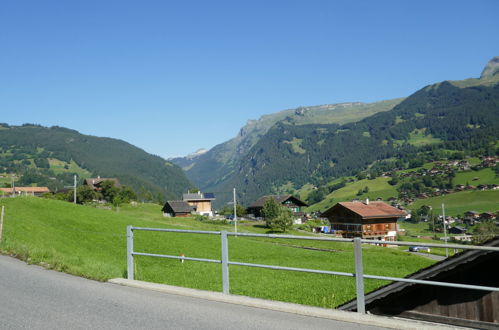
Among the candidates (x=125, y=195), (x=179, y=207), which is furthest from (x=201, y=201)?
(x=125, y=195)

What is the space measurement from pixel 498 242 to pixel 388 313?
7.85ft

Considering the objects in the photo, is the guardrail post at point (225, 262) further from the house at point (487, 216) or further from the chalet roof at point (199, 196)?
the house at point (487, 216)

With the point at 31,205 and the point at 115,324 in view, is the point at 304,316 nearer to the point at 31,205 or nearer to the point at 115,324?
the point at 115,324

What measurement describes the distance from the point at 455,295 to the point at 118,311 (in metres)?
5.24

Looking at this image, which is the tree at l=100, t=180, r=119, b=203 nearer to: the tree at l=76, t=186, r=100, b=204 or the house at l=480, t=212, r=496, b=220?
the tree at l=76, t=186, r=100, b=204

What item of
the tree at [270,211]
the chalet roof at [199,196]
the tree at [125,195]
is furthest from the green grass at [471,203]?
the tree at [125,195]

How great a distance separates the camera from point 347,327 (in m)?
6.20

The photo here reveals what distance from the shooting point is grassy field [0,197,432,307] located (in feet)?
47.9

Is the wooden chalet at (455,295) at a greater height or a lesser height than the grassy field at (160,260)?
greater

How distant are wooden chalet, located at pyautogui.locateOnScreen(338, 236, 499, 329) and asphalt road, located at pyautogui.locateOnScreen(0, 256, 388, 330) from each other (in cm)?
121

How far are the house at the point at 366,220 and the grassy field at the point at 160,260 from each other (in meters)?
34.3

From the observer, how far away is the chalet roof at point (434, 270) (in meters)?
6.08

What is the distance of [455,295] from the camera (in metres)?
6.43

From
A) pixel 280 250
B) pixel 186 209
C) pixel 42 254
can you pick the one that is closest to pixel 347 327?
pixel 42 254
